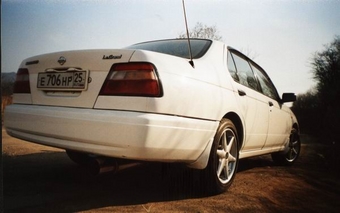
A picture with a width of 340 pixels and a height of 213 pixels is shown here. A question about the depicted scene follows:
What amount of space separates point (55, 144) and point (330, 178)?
3.46 meters

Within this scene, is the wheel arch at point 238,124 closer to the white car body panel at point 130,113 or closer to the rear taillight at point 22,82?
the white car body panel at point 130,113

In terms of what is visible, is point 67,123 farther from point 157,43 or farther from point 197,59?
point 157,43

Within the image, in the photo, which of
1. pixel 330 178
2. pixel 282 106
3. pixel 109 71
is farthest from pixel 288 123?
pixel 109 71

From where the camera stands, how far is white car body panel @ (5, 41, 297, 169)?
5.65 feet

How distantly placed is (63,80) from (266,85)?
295cm

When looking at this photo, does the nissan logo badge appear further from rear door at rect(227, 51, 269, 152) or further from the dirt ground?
rear door at rect(227, 51, 269, 152)

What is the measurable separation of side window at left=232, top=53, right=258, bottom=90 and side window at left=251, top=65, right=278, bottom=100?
0.26m

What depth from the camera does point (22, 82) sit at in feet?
7.48

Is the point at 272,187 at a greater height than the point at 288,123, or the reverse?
the point at 288,123

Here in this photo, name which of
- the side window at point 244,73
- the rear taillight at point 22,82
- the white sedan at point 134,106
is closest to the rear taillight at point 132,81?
the white sedan at point 134,106

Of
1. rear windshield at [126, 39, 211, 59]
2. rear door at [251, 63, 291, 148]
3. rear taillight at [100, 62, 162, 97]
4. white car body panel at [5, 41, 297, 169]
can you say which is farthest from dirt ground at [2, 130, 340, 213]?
rear windshield at [126, 39, 211, 59]

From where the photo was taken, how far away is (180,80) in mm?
1928

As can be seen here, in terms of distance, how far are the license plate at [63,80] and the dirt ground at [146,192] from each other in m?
0.85

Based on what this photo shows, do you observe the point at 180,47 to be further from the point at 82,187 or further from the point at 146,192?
the point at 82,187
